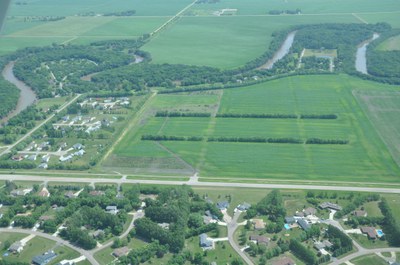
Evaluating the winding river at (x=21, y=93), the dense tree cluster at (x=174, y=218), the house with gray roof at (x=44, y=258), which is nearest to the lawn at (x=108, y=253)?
the dense tree cluster at (x=174, y=218)

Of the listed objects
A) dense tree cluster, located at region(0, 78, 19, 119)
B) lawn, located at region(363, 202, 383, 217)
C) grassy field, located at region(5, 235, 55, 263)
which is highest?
dense tree cluster, located at region(0, 78, 19, 119)

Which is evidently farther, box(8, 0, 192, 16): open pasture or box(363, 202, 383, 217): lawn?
box(8, 0, 192, 16): open pasture

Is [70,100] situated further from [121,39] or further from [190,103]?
[121,39]

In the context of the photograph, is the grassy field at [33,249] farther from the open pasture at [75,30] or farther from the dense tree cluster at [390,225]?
the open pasture at [75,30]

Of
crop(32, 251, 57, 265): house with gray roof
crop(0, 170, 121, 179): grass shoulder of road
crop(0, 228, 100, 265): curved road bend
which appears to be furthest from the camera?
crop(0, 170, 121, 179): grass shoulder of road

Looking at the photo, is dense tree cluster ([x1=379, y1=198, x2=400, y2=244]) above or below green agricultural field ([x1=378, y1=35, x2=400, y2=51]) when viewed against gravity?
below

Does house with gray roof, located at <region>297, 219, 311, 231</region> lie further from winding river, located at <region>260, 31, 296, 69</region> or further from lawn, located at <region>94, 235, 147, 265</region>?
winding river, located at <region>260, 31, 296, 69</region>

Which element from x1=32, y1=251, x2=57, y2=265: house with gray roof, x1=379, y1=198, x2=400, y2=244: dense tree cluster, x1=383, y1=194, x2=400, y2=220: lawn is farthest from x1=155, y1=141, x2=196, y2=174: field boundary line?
x1=383, y1=194, x2=400, y2=220: lawn
